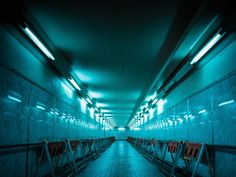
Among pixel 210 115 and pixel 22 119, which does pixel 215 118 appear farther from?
pixel 22 119

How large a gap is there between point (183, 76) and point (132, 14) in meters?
3.51

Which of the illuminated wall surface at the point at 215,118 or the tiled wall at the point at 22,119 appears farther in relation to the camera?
the illuminated wall surface at the point at 215,118

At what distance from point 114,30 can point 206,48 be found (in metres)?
1.80

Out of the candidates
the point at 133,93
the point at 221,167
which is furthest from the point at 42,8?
the point at 133,93

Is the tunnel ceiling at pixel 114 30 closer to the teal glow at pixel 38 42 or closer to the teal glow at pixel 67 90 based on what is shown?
the teal glow at pixel 38 42

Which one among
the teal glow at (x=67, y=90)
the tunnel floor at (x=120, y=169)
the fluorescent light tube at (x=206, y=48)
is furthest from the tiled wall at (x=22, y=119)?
the fluorescent light tube at (x=206, y=48)

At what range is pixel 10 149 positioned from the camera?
13.2 ft

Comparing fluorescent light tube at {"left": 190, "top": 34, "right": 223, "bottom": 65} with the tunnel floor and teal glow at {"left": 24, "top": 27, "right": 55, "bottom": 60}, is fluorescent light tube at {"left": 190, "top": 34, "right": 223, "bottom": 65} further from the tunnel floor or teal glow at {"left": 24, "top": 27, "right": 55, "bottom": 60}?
teal glow at {"left": 24, "top": 27, "right": 55, "bottom": 60}

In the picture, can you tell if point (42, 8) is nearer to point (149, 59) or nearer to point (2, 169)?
point (2, 169)

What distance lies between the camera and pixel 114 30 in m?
4.89

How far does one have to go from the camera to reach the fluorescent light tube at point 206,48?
4.32 metres

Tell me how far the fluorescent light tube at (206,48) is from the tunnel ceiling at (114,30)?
523mm

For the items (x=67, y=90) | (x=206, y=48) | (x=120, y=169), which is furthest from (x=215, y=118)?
(x=67, y=90)

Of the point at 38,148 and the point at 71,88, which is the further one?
the point at 71,88
